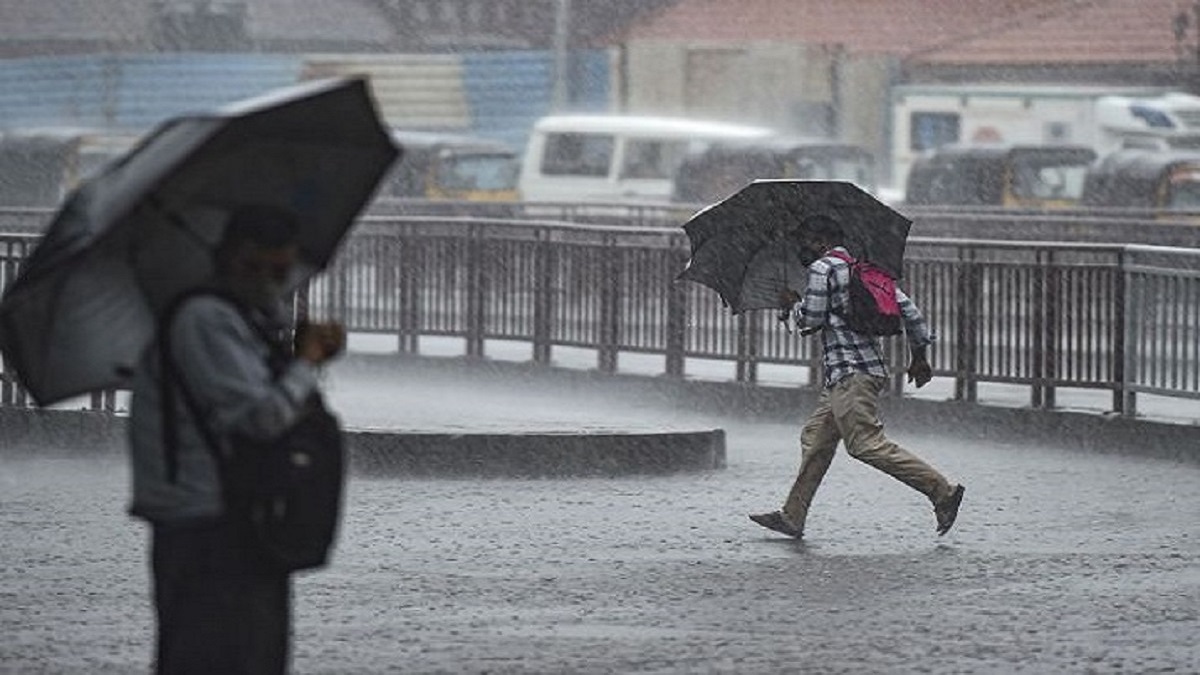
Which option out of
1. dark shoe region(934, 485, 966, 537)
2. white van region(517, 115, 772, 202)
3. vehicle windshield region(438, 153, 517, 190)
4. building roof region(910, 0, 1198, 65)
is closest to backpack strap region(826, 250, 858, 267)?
dark shoe region(934, 485, 966, 537)

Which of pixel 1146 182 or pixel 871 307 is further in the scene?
pixel 1146 182

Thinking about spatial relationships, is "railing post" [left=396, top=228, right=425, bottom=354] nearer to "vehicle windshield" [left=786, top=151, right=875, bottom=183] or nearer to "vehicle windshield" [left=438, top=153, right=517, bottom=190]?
"vehicle windshield" [left=786, top=151, right=875, bottom=183]

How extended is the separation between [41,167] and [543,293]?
22.0m

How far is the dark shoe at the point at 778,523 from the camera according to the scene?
45.5ft

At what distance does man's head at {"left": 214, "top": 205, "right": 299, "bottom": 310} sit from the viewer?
683cm

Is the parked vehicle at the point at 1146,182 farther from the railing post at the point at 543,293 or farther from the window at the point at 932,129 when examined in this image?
the railing post at the point at 543,293

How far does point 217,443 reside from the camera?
267 inches

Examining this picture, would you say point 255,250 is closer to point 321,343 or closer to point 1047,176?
point 321,343

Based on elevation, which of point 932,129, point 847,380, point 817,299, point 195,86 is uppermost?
point 195,86


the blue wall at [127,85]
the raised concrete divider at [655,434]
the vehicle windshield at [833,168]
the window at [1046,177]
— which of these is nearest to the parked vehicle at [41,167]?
the blue wall at [127,85]

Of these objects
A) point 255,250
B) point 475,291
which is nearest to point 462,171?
point 475,291

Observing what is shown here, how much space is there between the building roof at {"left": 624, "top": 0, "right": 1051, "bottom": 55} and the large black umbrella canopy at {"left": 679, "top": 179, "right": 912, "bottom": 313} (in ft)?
123

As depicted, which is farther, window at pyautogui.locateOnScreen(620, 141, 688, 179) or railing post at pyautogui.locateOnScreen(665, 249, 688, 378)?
window at pyautogui.locateOnScreen(620, 141, 688, 179)

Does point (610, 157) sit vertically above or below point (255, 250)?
below
